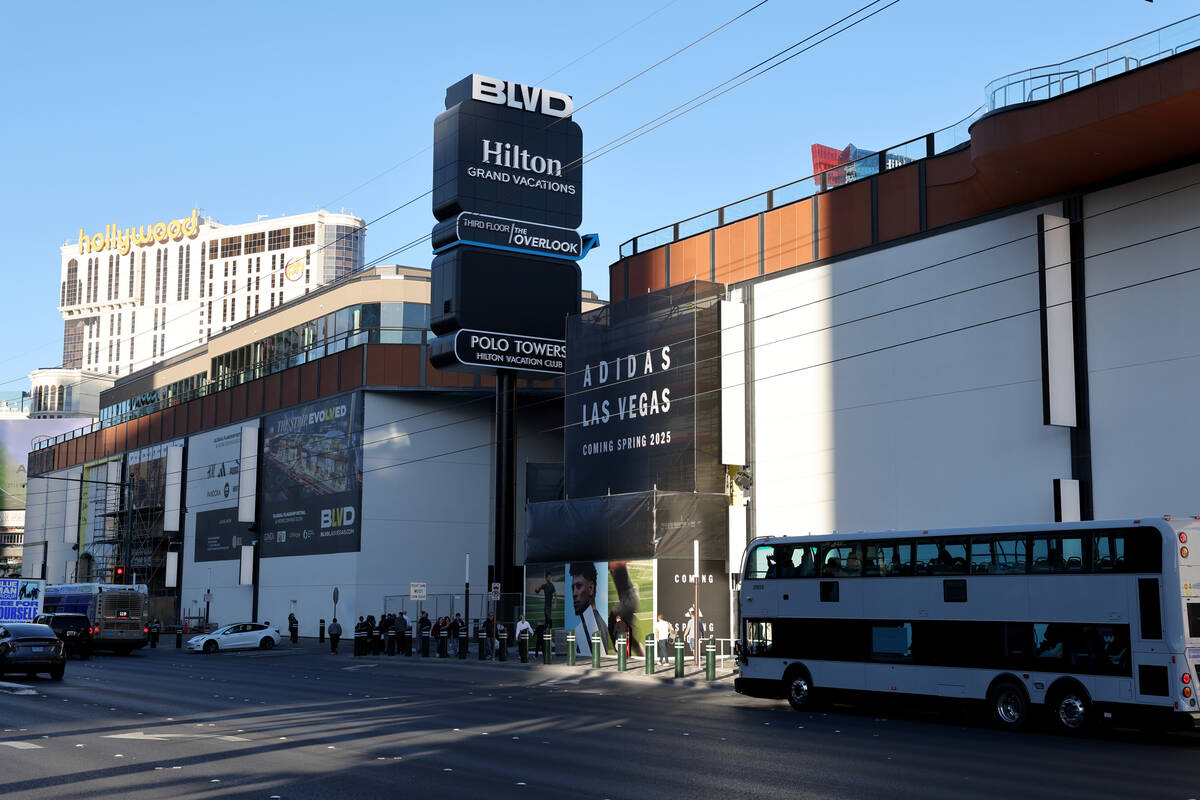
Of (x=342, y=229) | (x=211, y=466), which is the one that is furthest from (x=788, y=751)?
(x=342, y=229)

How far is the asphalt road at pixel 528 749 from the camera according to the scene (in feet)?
44.8

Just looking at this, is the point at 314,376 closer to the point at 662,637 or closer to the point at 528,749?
the point at 662,637

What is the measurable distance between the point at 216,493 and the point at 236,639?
24.3 m

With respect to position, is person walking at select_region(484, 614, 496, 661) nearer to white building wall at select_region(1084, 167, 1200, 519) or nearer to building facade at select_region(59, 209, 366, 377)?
white building wall at select_region(1084, 167, 1200, 519)

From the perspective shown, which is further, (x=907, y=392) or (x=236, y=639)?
(x=236, y=639)

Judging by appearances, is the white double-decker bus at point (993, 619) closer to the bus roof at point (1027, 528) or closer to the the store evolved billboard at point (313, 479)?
the bus roof at point (1027, 528)

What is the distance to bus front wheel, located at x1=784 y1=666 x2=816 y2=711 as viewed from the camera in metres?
25.9

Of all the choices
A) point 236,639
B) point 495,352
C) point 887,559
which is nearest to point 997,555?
point 887,559

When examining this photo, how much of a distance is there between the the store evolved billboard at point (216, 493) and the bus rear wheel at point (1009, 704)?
57.3 m

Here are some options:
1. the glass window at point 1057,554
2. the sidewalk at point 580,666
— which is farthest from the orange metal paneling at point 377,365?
the glass window at point 1057,554

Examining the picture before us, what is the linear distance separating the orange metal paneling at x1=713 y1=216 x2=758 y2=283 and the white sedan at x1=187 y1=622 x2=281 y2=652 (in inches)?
1082

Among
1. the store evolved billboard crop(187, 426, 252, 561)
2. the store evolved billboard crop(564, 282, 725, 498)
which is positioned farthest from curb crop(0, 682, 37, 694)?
the store evolved billboard crop(187, 426, 252, 561)

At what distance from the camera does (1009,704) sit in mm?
21922

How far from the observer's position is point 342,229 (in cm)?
18250
